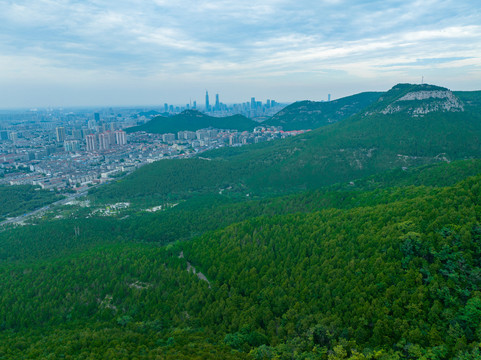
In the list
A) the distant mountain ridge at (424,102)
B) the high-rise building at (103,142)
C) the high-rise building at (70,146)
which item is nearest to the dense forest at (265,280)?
the distant mountain ridge at (424,102)

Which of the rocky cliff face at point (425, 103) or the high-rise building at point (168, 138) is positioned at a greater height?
the rocky cliff face at point (425, 103)

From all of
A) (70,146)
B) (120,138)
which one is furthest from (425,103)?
(70,146)

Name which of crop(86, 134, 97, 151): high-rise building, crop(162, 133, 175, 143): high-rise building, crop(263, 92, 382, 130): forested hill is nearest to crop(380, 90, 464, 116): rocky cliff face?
crop(263, 92, 382, 130): forested hill

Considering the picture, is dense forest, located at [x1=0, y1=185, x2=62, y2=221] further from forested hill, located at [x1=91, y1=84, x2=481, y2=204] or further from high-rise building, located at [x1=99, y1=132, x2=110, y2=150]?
high-rise building, located at [x1=99, y1=132, x2=110, y2=150]

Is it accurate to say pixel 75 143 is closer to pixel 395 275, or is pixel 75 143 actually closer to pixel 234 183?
pixel 234 183

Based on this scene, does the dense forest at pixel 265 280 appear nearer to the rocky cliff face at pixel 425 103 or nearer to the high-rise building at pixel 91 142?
the rocky cliff face at pixel 425 103

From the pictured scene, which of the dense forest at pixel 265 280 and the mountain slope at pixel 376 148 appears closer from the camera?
the dense forest at pixel 265 280

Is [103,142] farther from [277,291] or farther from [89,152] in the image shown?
[277,291]

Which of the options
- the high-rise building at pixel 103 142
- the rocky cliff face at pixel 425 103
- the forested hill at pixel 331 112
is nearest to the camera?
the rocky cliff face at pixel 425 103
